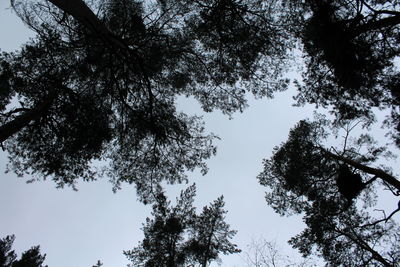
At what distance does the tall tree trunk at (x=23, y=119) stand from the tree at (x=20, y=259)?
796 inches

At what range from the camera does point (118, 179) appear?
10.6 meters

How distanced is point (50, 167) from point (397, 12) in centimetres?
1142

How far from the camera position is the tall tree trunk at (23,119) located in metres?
7.28

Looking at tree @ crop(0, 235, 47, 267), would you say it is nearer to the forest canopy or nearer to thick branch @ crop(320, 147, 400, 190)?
the forest canopy

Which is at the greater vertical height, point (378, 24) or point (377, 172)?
point (378, 24)

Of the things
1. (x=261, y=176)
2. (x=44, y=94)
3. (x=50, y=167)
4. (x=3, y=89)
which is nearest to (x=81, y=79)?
(x=44, y=94)

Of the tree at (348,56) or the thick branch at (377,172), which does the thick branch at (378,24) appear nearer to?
the tree at (348,56)

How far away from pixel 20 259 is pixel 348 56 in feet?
92.1

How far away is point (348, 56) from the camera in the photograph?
24.8 ft

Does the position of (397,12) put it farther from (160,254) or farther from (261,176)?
(160,254)

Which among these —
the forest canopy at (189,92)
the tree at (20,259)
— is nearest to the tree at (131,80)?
the forest canopy at (189,92)

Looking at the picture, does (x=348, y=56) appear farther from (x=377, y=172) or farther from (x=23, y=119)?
(x=23, y=119)

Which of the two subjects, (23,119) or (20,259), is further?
(20,259)

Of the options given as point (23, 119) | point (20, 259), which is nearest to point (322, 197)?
point (23, 119)
